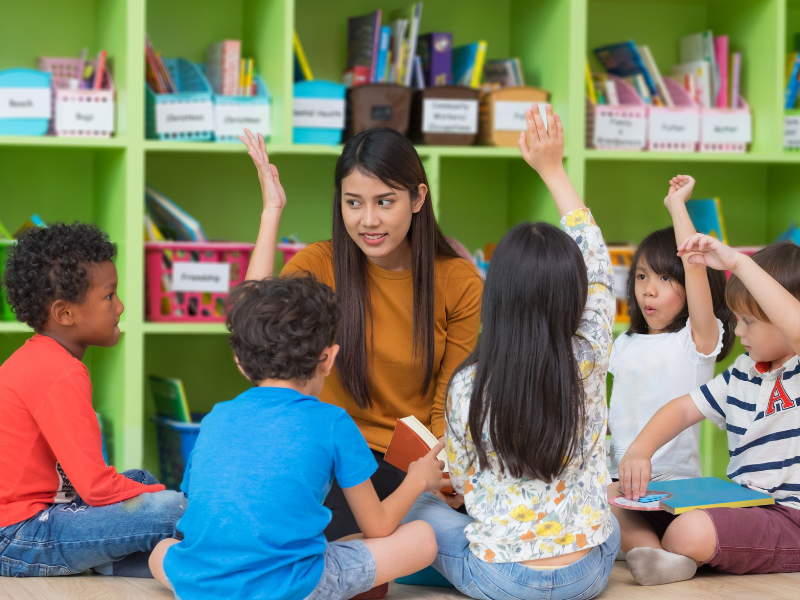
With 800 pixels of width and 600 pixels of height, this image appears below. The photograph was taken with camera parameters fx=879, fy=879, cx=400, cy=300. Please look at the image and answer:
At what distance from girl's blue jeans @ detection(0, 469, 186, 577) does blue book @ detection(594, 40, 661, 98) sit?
1.74 metres

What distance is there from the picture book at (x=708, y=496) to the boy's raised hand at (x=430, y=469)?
1.32 ft

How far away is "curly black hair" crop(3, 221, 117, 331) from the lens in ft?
4.92

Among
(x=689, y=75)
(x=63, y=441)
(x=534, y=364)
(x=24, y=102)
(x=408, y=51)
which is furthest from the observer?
(x=689, y=75)

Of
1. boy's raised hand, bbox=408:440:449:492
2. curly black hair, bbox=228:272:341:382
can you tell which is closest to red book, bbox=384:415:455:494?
boy's raised hand, bbox=408:440:449:492

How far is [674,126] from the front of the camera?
2426mm

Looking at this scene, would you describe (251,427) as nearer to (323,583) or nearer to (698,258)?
(323,583)

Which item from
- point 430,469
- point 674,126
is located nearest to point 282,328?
point 430,469

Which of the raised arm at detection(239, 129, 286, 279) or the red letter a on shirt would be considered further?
the raised arm at detection(239, 129, 286, 279)

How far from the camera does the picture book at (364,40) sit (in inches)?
91.0

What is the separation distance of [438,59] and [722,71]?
2.74 feet

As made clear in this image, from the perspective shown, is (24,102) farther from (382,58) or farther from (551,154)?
(551,154)

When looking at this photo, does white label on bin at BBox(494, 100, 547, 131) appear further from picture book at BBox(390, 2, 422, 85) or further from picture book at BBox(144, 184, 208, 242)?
picture book at BBox(144, 184, 208, 242)

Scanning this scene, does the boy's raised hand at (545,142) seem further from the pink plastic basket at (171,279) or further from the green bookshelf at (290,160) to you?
the pink plastic basket at (171,279)

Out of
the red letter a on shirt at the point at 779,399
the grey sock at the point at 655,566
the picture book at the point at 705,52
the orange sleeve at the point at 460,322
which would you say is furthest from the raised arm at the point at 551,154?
the picture book at the point at 705,52
